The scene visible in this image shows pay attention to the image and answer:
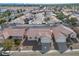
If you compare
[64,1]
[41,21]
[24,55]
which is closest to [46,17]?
[41,21]

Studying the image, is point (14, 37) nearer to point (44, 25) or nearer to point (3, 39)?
point (3, 39)

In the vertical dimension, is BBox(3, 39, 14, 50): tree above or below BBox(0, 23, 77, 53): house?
below

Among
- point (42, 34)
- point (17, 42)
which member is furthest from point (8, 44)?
point (42, 34)

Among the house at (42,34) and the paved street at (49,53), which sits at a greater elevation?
the house at (42,34)

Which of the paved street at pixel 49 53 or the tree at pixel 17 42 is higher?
the tree at pixel 17 42

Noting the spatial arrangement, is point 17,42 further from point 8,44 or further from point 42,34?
point 42,34

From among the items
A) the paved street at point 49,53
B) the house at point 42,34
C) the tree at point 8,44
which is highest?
the house at point 42,34

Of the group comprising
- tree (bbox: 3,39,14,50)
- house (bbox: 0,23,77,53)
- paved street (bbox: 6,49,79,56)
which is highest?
house (bbox: 0,23,77,53)

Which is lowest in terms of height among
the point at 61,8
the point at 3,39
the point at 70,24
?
the point at 3,39

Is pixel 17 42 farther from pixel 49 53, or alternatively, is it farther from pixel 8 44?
pixel 49 53

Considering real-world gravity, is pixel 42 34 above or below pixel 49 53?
above

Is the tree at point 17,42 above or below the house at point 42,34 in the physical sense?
below
